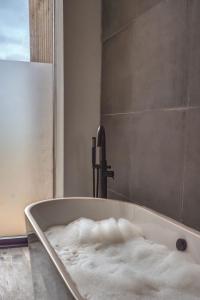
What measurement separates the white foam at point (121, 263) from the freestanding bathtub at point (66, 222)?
0.06m

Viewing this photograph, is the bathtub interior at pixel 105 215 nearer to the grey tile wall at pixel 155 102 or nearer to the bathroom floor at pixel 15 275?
the grey tile wall at pixel 155 102

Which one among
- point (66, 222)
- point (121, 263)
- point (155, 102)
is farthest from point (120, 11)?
point (121, 263)

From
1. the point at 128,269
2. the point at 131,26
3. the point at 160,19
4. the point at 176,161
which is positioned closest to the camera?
the point at 128,269

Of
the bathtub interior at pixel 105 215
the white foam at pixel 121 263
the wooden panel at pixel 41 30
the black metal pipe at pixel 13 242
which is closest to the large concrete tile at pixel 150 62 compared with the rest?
the wooden panel at pixel 41 30

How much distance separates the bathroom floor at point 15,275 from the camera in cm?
186

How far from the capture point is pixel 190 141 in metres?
1.61

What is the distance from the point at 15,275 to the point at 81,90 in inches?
60.8

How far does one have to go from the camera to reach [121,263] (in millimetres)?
1449

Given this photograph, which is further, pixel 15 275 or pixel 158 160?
pixel 15 275

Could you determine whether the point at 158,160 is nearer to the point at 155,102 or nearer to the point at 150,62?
the point at 155,102

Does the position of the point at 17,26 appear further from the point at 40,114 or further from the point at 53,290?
the point at 53,290

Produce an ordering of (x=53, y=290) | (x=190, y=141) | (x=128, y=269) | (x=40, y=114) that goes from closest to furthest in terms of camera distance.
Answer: (x=53, y=290) < (x=128, y=269) < (x=190, y=141) < (x=40, y=114)

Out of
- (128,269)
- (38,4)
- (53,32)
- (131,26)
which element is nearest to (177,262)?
(128,269)

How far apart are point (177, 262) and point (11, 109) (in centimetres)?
168
